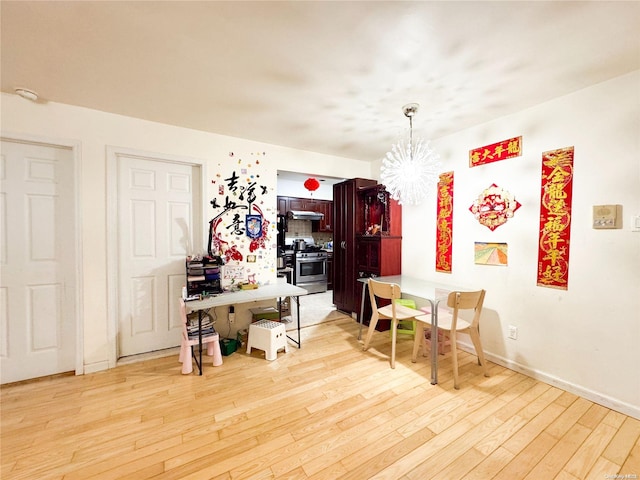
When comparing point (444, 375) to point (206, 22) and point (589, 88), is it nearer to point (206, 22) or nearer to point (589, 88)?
point (589, 88)

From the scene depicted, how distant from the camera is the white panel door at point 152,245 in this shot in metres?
2.66

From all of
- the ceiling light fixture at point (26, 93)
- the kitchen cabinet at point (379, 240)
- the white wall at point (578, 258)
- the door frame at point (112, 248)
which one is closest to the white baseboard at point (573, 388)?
the white wall at point (578, 258)

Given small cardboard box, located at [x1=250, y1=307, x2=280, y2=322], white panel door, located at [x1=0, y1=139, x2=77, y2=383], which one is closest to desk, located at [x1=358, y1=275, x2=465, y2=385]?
small cardboard box, located at [x1=250, y1=307, x2=280, y2=322]

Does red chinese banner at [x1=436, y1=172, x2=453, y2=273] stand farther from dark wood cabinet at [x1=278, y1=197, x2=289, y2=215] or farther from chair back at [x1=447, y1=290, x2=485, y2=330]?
dark wood cabinet at [x1=278, y1=197, x2=289, y2=215]

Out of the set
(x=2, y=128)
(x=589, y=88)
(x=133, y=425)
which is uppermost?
(x=589, y=88)

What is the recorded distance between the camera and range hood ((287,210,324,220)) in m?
5.42

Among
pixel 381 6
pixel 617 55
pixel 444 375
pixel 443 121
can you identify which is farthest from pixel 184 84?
pixel 444 375

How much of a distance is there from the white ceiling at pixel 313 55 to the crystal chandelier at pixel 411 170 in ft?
1.45

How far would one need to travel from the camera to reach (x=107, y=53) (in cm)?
168

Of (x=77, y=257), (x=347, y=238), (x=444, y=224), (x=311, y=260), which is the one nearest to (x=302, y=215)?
(x=311, y=260)

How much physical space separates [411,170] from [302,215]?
353 centimetres

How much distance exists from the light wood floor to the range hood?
133 inches

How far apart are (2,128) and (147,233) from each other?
1.30 metres

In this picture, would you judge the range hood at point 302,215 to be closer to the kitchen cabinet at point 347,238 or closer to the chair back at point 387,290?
the kitchen cabinet at point 347,238
